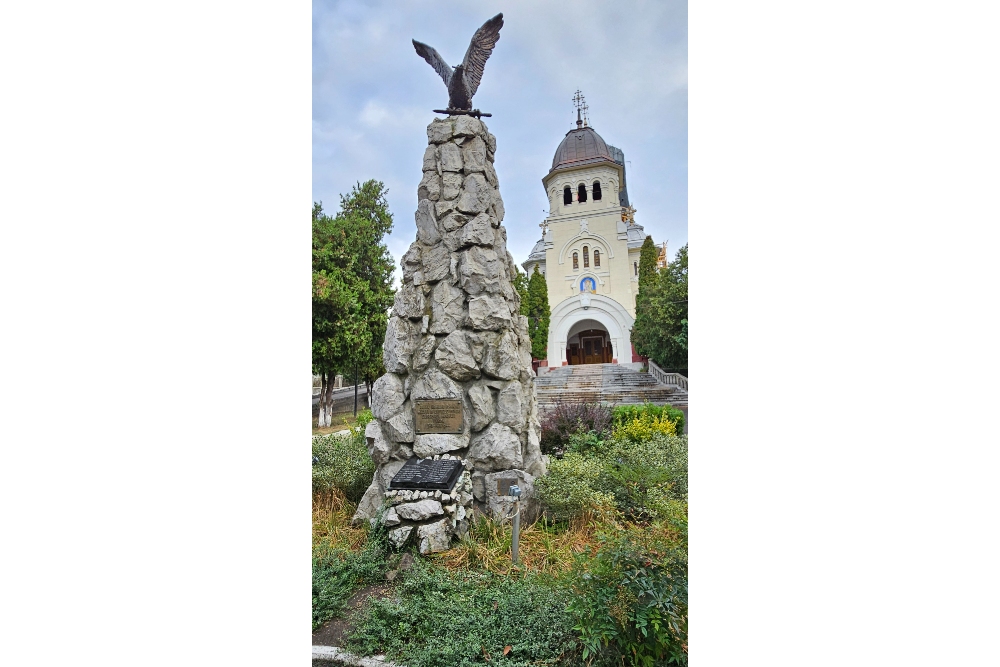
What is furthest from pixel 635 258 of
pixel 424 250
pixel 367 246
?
pixel 367 246

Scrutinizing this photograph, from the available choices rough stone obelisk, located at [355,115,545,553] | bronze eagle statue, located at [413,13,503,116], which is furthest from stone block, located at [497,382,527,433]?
bronze eagle statue, located at [413,13,503,116]

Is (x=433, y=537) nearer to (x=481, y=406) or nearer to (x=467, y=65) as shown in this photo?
(x=481, y=406)

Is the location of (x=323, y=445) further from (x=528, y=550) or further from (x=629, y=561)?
(x=629, y=561)

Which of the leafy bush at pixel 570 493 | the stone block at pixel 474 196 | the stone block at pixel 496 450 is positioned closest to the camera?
the leafy bush at pixel 570 493

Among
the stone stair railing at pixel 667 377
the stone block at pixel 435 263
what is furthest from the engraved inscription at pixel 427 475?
the stone stair railing at pixel 667 377

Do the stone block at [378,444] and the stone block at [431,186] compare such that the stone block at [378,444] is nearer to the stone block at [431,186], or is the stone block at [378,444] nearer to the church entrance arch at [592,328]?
the church entrance arch at [592,328]

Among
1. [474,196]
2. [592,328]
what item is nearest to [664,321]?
[592,328]

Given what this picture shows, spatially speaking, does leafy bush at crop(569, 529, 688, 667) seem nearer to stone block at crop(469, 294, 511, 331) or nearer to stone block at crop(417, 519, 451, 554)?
stone block at crop(417, 519, 451, 554)

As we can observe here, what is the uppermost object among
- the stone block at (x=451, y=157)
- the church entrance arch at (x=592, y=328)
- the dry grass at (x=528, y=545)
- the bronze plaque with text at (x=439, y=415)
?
the stone block at (x=451, y=157)

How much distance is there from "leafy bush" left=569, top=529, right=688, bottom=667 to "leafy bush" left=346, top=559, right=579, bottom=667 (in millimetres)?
179

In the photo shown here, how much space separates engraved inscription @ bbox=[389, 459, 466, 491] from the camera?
3.02 meters

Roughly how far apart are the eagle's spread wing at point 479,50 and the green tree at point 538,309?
1672mm

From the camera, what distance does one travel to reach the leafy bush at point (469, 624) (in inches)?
74.9

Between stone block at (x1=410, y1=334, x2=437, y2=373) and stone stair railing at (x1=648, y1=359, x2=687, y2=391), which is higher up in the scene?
stone block at (x1=410, y1=334, x2=437, y2=373)
